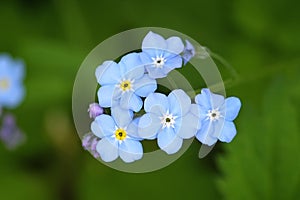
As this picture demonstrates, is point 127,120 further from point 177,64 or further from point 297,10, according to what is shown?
point 297,10

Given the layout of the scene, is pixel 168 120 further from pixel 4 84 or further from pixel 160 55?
pixel 4 84

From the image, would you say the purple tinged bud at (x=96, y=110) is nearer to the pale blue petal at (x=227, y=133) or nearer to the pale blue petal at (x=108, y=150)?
the pale blue petal at (x=108, y=150)

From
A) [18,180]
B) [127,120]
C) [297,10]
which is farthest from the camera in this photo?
[18,180]

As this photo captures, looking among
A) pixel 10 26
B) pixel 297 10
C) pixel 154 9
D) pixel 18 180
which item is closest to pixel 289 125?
pixel 297 10

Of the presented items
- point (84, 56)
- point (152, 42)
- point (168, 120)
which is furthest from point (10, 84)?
point (168, 120)


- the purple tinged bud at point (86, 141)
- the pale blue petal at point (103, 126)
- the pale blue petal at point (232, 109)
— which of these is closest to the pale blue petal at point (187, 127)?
the pale blue petal at point (232, 109)

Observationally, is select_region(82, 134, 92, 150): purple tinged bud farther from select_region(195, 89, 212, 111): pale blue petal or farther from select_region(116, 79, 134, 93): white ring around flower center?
select_region(195, 89, 212, 111): pale blue petal

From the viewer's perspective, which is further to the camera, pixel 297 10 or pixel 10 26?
pixel 10 26

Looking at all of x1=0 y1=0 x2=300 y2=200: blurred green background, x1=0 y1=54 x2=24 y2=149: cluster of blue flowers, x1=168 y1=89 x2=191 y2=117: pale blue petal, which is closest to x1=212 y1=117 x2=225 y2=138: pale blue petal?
x1=168 y1=89 x2=191 y2=117: pale blue petal
